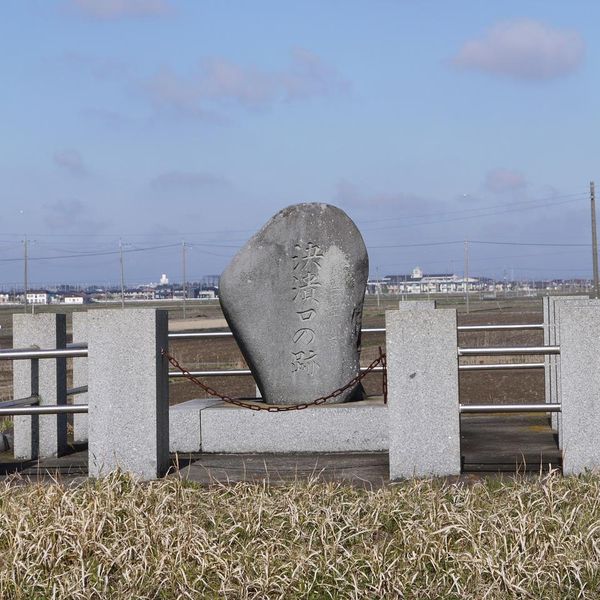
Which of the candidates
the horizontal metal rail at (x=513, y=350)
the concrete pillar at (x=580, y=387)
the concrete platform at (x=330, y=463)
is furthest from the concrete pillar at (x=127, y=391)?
the concrete pillar at (x=580, y=387)

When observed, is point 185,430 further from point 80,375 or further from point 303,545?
point 303,545

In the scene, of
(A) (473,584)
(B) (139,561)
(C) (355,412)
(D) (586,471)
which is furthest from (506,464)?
(B) (139,561)

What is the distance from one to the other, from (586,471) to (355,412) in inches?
113

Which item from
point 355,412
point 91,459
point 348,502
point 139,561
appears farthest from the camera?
point 355,412

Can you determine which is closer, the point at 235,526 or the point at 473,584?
the point at 473,584

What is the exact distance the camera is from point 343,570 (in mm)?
5871

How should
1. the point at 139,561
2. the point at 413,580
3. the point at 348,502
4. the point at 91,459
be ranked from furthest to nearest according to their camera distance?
the point at 91,459 < the point at 348,502 < the point at 139,561 < the point at 413,580

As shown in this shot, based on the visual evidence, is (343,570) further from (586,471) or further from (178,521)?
(586,471)

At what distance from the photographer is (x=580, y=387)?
839 centimetres

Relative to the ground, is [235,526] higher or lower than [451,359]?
lower

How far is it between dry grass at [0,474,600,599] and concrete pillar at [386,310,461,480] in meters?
1.35

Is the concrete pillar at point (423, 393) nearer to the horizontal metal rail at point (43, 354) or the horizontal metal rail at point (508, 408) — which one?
the horizontal metal rail at point (508, 408)

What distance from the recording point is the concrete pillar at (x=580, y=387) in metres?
8.36

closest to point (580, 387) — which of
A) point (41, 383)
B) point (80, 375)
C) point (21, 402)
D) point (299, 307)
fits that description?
point (299, 307)
